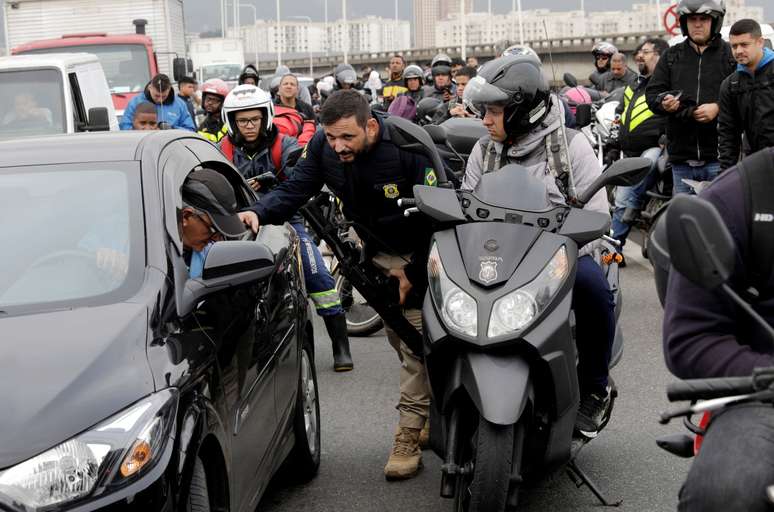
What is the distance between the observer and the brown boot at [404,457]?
18.7 ft

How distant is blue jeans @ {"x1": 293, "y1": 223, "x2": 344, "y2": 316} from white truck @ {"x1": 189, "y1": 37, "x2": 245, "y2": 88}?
113 ft

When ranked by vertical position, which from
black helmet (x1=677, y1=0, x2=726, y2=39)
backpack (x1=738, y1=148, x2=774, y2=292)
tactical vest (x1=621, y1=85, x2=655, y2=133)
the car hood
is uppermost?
black helmet (x1=677, y1=0, x2=726, y2=39)

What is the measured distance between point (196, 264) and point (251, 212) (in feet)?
3.75

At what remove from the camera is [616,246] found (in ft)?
17.9

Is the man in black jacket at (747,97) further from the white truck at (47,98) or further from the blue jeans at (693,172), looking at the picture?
the white truck at (47,98)

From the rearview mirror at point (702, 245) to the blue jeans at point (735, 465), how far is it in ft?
1.16

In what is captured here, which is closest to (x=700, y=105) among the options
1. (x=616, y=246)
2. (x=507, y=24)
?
(x=616, y=246)

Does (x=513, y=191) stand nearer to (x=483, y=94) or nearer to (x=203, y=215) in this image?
(x=483, y=94)

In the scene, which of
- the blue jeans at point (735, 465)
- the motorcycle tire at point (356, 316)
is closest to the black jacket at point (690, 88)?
the motorcycle tire at point (356, 316)

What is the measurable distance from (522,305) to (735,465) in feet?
5.73

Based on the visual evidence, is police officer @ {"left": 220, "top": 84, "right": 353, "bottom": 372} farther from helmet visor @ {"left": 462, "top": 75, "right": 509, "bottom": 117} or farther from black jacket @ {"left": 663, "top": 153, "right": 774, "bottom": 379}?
black jacket @ {"left": 663, "top": 153, "right": 774, "bottom": 379}

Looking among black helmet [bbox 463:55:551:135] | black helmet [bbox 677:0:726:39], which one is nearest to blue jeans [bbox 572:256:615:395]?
black helmet [bbox 463:55:551:135]

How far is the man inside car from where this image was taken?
4.55 m

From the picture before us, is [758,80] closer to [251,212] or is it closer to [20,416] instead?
[251,212]
